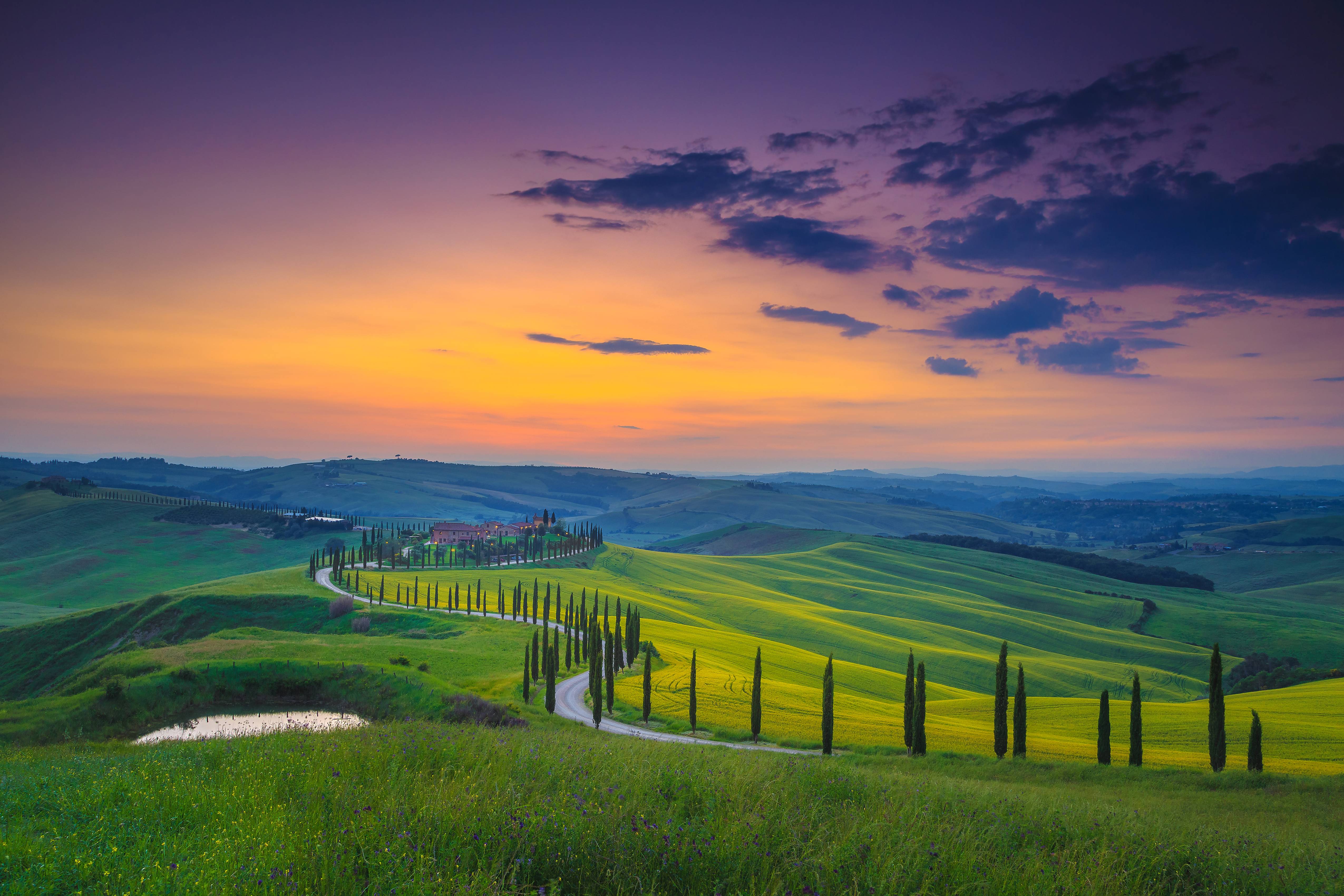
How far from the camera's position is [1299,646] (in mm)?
130500

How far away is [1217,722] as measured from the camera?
143ft

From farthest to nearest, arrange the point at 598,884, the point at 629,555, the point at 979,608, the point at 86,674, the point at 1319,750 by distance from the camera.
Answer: the point at 629,555 < the point at 979,608 < the point at 86,674 < the point at 1319,750 < the point at 598,884

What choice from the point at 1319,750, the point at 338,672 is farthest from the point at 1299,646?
the point at 338,672

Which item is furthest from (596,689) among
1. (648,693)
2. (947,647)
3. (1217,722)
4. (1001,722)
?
(947,647)

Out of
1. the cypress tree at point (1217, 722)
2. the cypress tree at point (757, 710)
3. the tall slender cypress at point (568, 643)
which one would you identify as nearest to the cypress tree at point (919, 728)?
the cypress tree at point (757, 710)

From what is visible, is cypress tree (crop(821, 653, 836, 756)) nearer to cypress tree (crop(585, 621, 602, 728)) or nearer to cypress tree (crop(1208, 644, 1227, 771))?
cypress tree (crop(585, 621, 602, 728))

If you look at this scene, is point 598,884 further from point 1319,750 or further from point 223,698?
point 223,698

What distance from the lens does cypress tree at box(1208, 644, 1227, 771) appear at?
43125 millimetres

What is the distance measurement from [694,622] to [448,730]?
104235mm

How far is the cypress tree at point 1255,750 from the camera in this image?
41438mm

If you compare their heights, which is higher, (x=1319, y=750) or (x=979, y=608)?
(x=1319, y=750)

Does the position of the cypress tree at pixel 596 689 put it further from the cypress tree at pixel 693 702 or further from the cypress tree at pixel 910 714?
the cypress tree at pixel 910 714

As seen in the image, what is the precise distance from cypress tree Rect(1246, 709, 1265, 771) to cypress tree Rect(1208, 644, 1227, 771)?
1383 millimetres

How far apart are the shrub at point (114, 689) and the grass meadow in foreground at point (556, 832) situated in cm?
5782
